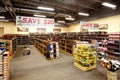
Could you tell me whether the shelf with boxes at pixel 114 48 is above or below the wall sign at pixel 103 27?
below

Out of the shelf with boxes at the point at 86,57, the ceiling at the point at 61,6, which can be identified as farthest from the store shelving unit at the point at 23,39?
the shelf with boxes at the point at 86,57

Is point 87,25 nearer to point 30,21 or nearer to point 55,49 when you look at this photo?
point 55,49

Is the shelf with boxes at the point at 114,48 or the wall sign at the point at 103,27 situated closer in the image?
the shelf with boxes at the point at 114,48

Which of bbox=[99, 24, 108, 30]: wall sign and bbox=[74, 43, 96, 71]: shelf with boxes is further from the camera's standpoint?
bbox=[99, 24, 108, 30]: wall sign

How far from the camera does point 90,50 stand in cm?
459

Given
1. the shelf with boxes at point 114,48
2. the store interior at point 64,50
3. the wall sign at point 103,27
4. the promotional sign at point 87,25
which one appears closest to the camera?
the store interior at point 64,50

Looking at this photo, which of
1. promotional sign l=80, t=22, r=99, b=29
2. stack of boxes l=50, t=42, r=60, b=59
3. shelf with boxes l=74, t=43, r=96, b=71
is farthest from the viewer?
promotional sign l=80, t=22, r=99, b=29

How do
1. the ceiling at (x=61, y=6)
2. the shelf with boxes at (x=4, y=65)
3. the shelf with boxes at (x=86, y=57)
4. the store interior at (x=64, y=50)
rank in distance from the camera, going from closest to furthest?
the shelf with boxes at (x=4, y=65) → the store interior at (x=64, y=50) → the shelf with boxes at (x=86, y=57) → the ceiling at (x=61, y=6)

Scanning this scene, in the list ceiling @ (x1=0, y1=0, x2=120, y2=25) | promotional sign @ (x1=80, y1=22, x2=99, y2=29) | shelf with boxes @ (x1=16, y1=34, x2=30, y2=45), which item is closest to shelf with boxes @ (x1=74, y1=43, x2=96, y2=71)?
ceiling @ (x1=0, y1=0, x2=120, y2=25)

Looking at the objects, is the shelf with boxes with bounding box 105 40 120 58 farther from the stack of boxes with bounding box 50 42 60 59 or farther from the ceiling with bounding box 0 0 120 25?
the stack of boxes with bounding box 50 42 60 59

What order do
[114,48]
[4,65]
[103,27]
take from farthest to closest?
[103,27] < [114,48] < [4,65]

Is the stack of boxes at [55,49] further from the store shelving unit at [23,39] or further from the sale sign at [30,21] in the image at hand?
the store shelving unit at [23,39]

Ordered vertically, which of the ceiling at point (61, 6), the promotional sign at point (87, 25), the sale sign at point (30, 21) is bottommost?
the sale sign at point (30, 21)

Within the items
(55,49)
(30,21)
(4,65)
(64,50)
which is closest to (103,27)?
(64,50)
